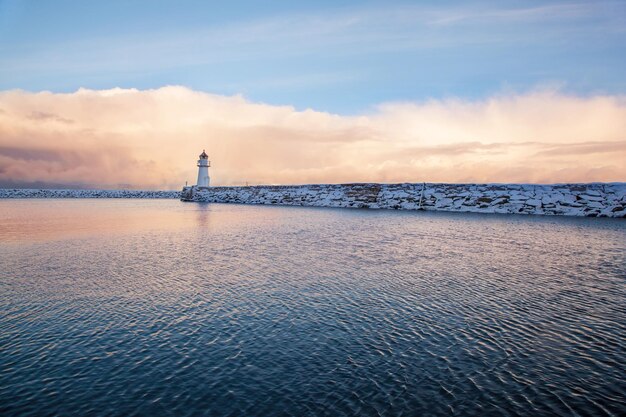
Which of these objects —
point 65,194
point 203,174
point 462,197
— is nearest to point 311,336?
point 462,197

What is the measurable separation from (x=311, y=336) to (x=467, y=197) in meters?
52.9

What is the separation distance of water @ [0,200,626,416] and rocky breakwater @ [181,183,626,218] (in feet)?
110

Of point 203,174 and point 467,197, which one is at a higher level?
point 203,174

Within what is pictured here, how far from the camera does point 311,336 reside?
324 inches

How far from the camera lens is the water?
5.84 meters

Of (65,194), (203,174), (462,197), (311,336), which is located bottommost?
(311,336)

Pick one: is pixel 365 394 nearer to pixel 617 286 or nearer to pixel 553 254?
pixel 617 286

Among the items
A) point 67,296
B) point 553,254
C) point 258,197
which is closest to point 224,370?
point 67,296

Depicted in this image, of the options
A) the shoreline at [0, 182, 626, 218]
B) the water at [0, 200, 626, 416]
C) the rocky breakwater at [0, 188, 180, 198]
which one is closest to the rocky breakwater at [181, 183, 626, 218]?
the shoreline at [0, 182, 626, 218]

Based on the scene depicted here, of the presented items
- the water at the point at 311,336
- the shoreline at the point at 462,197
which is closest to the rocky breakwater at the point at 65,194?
the shoreline at the point at 462,197

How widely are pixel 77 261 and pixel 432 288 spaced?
14759 mm

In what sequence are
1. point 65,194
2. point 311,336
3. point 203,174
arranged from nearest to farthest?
1. point 311,336
2. point 203,174
3. point 65,194

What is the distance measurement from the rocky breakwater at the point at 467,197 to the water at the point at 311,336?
1323 inches

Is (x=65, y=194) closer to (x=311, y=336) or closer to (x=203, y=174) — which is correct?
(x=203, y=174)
